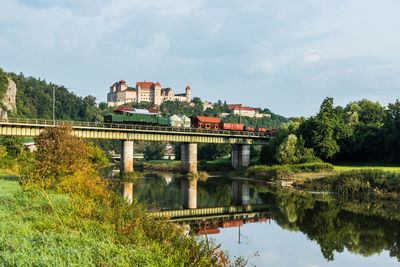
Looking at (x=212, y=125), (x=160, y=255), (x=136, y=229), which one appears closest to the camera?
(x=160, y=255)

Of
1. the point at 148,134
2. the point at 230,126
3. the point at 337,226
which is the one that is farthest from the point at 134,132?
the point at 337,226

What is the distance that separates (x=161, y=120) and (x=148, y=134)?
6252 millimetres

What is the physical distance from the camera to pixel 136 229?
1520 centimetres

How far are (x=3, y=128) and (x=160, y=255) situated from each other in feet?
165

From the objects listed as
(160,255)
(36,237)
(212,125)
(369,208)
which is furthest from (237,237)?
(212,125)

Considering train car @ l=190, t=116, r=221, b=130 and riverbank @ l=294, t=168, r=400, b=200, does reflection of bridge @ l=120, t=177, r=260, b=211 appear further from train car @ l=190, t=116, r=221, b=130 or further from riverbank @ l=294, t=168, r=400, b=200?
train car @ l=190, t=116, r=221, b=130

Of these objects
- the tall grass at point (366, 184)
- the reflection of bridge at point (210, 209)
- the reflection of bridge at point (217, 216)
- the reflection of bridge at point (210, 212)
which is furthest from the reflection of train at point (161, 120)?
the reflection of bridge at point (217, 216)

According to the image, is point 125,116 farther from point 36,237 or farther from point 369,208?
point 36,237

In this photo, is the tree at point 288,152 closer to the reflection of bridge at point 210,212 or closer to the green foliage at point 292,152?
the green foliage at point 292,152

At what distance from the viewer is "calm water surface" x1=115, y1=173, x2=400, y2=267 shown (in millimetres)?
19594

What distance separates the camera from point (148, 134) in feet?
220

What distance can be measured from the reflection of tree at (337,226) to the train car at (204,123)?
42.1 meters

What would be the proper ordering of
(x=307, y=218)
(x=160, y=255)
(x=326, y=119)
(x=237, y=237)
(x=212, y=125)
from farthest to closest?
(x=212, y=125), (x=326, y=119), (x=307, y=218), (x=237, y=237), (x=160, y=255)

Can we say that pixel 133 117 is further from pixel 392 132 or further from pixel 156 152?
pixel 156 152
